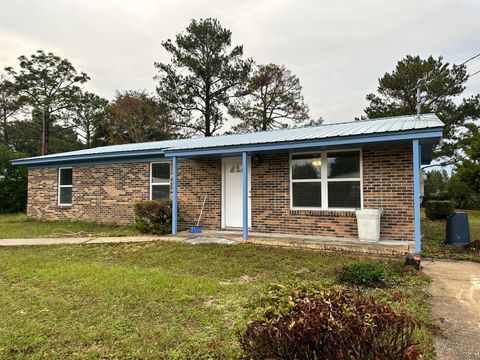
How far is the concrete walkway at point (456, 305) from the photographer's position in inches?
110

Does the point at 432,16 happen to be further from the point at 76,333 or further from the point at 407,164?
the point at 76,333

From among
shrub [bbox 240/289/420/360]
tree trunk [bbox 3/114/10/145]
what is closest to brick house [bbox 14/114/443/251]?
shrub [bbox 240/289/420/360]

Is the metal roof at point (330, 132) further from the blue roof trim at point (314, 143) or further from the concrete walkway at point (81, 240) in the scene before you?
the concrete walkway at point (81, 240)

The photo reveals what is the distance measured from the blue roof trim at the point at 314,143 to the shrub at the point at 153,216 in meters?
1.59

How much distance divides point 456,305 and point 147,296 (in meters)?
3.93

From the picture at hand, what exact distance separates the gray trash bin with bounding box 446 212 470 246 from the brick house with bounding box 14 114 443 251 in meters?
1.39

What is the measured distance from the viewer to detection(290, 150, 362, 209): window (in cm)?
785

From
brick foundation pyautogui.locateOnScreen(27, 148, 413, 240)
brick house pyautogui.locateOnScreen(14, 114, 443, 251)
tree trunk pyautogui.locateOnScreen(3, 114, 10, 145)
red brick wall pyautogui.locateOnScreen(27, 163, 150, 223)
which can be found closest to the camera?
brick house pyautogui.locateOnScreen(14, 114, 443, 251)

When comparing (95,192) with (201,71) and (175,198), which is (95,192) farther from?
(201,71)

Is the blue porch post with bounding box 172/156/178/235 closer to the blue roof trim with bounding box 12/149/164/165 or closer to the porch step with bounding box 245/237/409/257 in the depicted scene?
the blue roof trim with bounding box 12/149/164/165

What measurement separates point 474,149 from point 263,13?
29.6ft

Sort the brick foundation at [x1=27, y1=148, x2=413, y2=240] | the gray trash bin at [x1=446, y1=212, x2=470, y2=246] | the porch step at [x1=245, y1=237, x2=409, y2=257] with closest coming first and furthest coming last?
1. the porch step at [x1=245, y1=237, x2=409, y2=257]
2. the brick foundation at [x1=27, y1=148, x2=413, y2=240]
3. the gray trash bin at [x1=446, y1=212, x2=470, y2=246]

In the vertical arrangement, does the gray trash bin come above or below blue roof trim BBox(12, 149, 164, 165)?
below

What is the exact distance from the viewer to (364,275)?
4559mm
